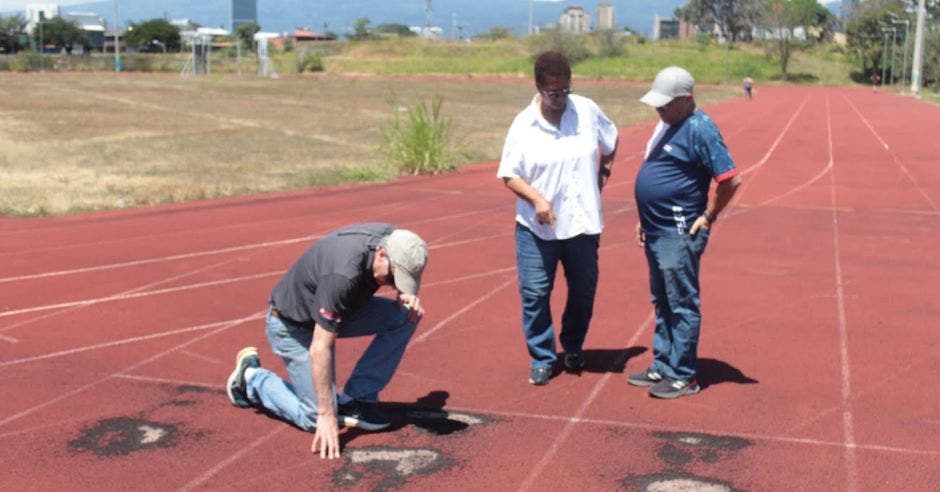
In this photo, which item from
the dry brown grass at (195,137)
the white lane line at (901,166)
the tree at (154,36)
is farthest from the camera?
the tree at (154,36)

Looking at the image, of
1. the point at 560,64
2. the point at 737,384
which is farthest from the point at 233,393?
the point at 737,384

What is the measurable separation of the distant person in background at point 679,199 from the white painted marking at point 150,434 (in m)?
2.73

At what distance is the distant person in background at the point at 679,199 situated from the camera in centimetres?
598

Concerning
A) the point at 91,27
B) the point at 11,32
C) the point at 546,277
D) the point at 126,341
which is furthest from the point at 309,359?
the point at 91,27

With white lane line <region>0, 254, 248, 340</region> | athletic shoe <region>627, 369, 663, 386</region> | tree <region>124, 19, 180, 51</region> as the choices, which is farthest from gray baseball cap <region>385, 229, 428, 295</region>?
tree <region>124, 19, 180, 51</region>

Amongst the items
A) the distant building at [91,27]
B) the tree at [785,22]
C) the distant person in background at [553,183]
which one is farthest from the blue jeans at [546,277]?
the distant building at [91,27]

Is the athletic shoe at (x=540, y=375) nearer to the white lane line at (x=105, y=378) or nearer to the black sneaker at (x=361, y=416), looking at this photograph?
the black sneaker at (x=361, y=416)

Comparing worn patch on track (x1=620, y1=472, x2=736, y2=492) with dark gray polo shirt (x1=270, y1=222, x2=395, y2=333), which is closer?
worn patch on track (x1=620, y1=472, x2=736, y2=492)

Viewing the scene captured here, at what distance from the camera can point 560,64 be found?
20.0 feet

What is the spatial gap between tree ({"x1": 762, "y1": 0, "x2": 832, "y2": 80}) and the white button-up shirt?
3449 inches

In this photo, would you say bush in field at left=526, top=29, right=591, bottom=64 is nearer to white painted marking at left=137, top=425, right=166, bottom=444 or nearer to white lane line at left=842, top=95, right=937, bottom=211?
white lane line at left=842, top=95, right=937, bottom=211

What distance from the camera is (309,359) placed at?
5.74 meters

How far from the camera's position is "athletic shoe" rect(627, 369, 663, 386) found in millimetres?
6623

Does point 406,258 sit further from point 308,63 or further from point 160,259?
point 308,63
